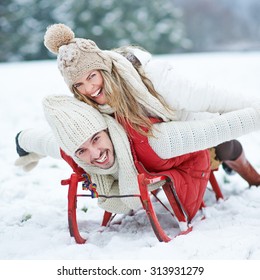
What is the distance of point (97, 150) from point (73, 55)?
385 millimetres

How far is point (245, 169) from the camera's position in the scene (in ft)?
7.55

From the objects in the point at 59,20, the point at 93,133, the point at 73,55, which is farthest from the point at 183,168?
the point at 59,20

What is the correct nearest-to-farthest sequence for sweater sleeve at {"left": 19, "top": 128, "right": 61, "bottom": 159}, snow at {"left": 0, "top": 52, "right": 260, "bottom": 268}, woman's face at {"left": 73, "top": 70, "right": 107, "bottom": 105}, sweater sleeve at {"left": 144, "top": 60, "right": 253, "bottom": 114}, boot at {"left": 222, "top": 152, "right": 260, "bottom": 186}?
1. snow at {"left": 0, "top": 52, "right": 260, "bottom": 268}
2. woman's face at {"left": 73, "top": 70, "right": 107, "bottom": 105}
3. sweater sleeve at {"left": 144, "top": 60, "right": 253, "bottom": 114}
4. sweater sleeve at {"left": 19, "top": 128, "right": 61, "bottom": 159}
5. boot at {"left": 222, "top": 152, "right": 260, "bottom": 186}

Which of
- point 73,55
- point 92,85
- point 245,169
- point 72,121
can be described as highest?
point 73,55

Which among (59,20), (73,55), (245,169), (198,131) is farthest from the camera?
(59,20)

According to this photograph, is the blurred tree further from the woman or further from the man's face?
the man's face

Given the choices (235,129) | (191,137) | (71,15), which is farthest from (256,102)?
(71,15)

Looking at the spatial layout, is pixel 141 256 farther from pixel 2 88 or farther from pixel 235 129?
pixel 2 88

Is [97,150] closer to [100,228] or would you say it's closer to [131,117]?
[131,117]

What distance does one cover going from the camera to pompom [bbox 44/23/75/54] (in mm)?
1714

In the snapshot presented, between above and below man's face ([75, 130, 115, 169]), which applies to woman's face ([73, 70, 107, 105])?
above

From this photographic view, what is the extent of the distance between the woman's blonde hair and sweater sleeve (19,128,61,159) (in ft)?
1.27

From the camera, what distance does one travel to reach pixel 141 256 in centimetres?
157

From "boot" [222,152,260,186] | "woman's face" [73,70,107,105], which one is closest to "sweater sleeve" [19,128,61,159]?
"woman's face" [73,70,107,105]
